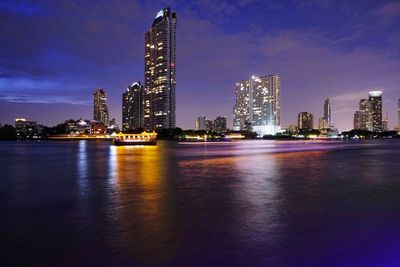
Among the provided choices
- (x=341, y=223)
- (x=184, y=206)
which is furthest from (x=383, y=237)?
(x=184, y=206)

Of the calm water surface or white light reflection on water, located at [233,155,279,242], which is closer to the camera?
the calm water surface

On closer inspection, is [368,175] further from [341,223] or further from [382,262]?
[382,262]

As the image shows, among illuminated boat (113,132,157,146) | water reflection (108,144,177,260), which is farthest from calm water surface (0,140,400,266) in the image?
illuminated boat (113,132,157,146)

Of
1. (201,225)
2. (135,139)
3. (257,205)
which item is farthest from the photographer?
(135,139)

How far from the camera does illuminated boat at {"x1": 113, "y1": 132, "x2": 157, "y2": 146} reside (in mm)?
142625

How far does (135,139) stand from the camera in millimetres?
148000

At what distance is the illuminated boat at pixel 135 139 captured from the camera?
142625mm

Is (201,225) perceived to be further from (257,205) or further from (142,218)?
(257,205)

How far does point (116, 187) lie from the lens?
25.2 meters

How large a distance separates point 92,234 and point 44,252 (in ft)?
7.05

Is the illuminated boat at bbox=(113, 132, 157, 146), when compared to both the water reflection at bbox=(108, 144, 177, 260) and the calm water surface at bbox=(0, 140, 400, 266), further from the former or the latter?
the calm water surface at bbox=(0, 140, 400, 266)

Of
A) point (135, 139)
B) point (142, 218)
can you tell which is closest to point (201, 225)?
point (142, 218)

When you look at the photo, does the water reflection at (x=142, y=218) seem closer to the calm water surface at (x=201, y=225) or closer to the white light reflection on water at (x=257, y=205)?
the calm water surface at (x=201, y=225)

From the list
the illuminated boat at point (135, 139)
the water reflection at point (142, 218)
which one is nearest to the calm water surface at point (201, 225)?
the water reflection at point (142, 218)
